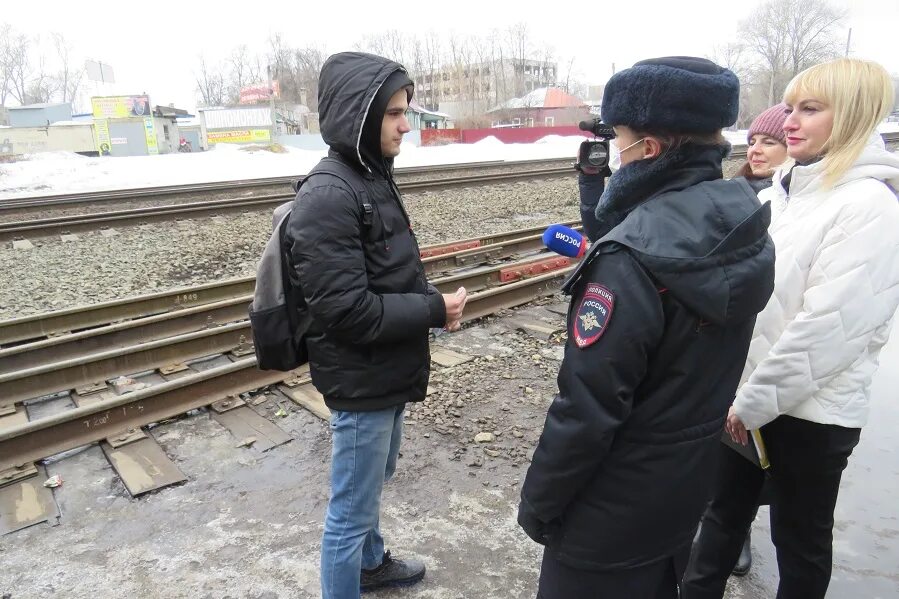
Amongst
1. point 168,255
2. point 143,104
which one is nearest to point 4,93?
point 143,104

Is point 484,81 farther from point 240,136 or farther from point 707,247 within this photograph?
point 707,247

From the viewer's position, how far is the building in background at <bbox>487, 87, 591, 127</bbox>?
2510 inches

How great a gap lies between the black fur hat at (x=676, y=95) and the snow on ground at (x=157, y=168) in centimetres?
2160

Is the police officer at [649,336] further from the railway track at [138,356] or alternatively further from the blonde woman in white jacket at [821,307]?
the railway track at [138,356]

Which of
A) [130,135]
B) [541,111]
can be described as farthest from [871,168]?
[541,111]

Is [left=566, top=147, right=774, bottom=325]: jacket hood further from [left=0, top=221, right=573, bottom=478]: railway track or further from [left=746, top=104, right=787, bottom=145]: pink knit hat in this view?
[left=0, top=221, right=573, bottom=478]: railway track

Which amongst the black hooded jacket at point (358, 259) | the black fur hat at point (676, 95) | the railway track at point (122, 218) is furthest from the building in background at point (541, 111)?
the black fur hat at point (676, 95)

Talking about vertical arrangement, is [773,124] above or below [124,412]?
above

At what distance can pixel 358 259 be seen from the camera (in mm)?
2193

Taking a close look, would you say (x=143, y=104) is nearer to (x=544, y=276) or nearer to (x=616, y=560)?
(x=544, y=276)

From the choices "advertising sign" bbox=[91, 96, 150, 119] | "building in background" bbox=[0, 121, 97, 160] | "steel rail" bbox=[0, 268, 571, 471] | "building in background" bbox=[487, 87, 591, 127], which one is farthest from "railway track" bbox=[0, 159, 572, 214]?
"building in background" bbox=[487, 87, 591, 127]

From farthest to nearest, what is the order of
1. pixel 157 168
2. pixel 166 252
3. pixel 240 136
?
pixel 240 136 → pixel 157 168 → pixel 166 252

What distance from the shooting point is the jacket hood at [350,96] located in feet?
7.29

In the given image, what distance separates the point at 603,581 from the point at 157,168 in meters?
27.6
